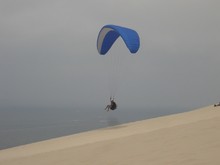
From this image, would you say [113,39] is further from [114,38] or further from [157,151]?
[157,151]

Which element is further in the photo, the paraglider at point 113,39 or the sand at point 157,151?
the paraglider at point 113,39

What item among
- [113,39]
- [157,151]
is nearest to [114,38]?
[113,39]

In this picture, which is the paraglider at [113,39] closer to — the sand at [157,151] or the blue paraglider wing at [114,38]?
the blue paraglider wing at [114,38]

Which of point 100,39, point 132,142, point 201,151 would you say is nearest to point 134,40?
point 100,39

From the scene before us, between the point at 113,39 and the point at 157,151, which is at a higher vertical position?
the point at 113,39

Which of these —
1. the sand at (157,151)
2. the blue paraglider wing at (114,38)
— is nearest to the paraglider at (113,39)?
the blue paraglider wing at (114,38)

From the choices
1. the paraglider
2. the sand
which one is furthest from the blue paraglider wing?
the sand

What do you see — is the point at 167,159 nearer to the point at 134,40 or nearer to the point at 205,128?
the point at 205,128
